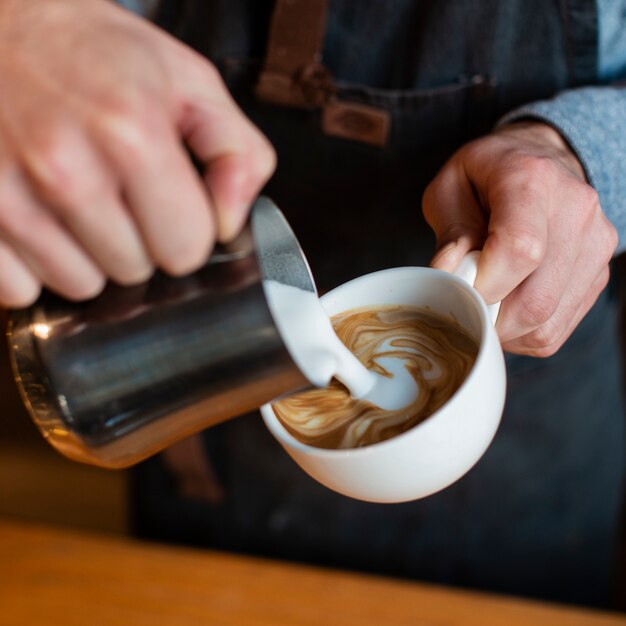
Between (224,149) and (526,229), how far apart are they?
286mm

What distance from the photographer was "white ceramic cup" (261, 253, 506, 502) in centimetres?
56

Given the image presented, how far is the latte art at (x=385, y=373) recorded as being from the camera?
66cm

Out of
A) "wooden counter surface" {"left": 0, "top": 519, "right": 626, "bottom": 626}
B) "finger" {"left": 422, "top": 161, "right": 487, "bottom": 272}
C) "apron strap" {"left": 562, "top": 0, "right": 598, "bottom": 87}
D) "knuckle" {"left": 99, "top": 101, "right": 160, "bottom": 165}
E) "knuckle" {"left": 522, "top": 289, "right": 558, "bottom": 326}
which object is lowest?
"wooden counter surface" {"left": 0, "top": 519, "right": 626, "bottom": 626}

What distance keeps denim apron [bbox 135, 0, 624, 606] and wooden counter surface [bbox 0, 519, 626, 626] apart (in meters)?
0.22

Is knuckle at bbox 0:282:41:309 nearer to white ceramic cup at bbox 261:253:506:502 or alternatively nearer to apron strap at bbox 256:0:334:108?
white ceramic cup at bbox 261:253:506:502

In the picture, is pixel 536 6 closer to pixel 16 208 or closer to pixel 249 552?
pixel 16 208

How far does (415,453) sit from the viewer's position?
57 cm

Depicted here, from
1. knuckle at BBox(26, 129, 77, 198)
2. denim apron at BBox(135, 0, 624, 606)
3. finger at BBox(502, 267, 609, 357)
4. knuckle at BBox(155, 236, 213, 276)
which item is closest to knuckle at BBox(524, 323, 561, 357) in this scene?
finger at BBox(502, 267, 609, 357)

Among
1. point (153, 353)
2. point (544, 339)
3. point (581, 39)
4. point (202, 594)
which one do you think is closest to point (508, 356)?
point (544, 339)

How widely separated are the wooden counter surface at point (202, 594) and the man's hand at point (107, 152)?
64 centimetres

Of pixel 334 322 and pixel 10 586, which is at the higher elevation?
pixel 334 322

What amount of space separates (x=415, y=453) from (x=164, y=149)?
0.29 m

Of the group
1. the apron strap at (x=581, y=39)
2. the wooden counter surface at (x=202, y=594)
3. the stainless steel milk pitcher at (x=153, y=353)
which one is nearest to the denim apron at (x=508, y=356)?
the apron strap at (x=581, y=39)

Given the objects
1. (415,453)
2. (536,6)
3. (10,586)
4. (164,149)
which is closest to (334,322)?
(415,453)
